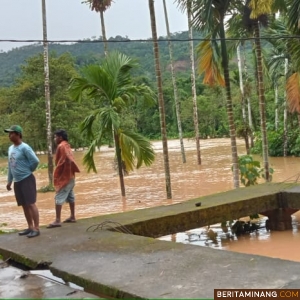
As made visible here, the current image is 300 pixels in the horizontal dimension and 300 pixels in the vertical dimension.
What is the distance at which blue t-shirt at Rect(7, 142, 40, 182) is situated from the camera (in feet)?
20.9

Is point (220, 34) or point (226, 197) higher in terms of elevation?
point (220, 34)

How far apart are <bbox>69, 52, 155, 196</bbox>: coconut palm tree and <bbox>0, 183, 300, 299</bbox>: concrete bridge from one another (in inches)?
197

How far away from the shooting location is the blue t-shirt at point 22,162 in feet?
20.9

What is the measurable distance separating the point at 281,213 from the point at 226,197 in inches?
41.5

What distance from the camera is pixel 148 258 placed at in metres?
4.93

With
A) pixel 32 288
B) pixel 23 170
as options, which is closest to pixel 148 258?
pixel 32 288

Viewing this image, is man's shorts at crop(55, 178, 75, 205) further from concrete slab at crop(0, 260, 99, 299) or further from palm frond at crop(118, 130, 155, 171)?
palm frond at crop(118, 130, 155, 171)

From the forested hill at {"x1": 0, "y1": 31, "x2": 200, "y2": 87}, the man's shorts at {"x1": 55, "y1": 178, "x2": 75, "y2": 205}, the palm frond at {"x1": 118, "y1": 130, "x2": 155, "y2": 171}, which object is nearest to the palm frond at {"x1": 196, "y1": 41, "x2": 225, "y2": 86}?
the palm frond at {"x1": 118, "y1": 130, "x2": 155, "y2": 171}

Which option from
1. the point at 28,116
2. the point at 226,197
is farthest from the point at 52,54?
the point at 226,197

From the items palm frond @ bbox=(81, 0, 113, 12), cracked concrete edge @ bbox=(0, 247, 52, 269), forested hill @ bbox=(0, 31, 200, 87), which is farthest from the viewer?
forested hill @ bbox=(0, 31, 200, 87)

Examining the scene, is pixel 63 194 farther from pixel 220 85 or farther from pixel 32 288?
pixel 220 85

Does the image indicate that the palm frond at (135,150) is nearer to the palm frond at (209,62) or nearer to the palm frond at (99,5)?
the palm frond at (209,62)

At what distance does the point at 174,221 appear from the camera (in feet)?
24.1

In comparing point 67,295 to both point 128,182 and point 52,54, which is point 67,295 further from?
point 52,54
